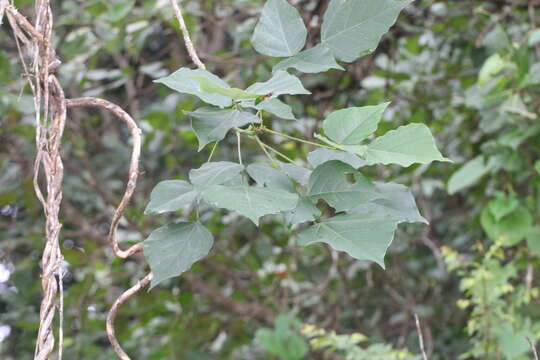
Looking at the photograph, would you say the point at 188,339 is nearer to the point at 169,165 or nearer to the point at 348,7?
the point at 169,165

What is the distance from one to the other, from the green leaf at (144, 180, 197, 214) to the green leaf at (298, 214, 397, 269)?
0.35ft

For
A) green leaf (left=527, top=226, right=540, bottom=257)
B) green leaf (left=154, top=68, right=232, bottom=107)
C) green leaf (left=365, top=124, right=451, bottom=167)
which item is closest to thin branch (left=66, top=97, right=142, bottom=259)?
green leaf (left=154, top=68, right=232, bottom=107)

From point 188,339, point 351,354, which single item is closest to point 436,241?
point 188,339

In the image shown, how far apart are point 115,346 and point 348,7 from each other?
37 cm

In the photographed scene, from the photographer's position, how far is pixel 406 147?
57cm

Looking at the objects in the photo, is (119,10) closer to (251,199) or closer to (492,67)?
(492,67)

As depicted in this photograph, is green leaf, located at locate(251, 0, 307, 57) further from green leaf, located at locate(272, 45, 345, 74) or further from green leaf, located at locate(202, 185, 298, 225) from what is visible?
green leaf, located at locate(202, 185, 298, 225)

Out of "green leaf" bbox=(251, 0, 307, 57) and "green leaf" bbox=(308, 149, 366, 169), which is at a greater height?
"green leaf" bbox=(251, 0, 307, 57)

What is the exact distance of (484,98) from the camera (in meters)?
1.55

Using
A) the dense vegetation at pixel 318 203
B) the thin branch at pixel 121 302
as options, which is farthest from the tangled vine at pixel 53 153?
the dense vegetation at pixel 318 203

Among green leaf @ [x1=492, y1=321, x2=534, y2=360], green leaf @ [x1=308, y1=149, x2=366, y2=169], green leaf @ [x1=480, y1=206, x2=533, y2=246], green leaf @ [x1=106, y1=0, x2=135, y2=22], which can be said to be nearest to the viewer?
green leaf @ [x1=308, y1=149, x2=366, y2=169]

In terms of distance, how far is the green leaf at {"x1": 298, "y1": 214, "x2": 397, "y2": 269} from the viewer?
1.80ft

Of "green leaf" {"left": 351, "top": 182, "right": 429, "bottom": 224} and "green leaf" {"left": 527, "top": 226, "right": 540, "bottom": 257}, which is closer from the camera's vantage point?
"green leaf" {"left": 351, "top": 182, "right": 429, "bottom": 224}

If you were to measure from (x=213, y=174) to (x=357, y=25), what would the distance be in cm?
18
